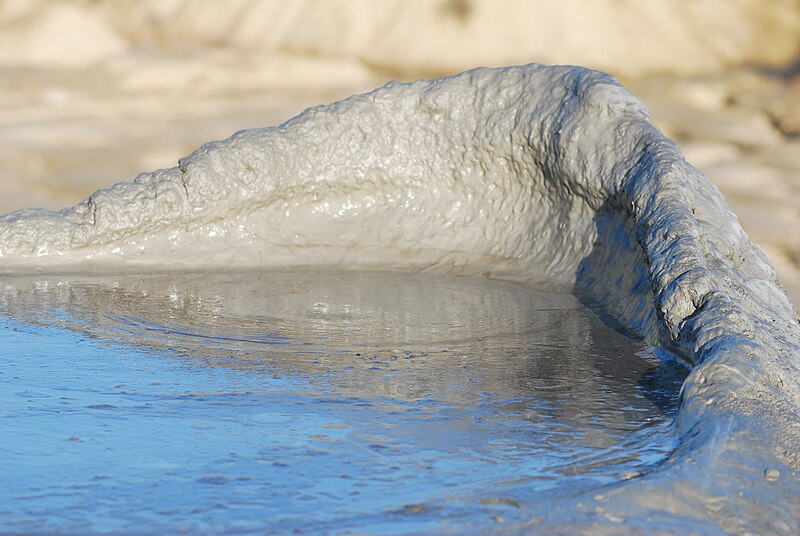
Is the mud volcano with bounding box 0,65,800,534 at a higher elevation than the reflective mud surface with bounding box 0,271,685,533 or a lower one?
higher

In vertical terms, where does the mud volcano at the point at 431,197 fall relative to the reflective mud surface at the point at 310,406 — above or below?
above

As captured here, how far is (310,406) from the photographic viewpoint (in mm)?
2924

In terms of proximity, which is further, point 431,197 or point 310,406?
point 431,197

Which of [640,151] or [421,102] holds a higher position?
[421,102]

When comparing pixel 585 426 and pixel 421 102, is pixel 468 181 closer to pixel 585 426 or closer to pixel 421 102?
pixel 421 102

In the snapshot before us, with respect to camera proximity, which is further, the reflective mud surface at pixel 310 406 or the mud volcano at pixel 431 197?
the mud volcano at pixel 431 197

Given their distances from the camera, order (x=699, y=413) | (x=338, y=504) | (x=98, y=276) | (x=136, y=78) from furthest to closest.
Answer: (x=136, y=78) → (x=98, y=276) → (x=699, y=413) → (x=338, y=504)

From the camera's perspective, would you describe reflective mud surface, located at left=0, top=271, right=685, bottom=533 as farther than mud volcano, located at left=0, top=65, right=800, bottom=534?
No

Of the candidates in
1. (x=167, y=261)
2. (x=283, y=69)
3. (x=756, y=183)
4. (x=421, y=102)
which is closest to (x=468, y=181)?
(x=421, y=102)

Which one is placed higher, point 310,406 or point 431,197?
point 431,197

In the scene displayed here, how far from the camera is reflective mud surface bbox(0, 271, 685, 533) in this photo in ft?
7.49

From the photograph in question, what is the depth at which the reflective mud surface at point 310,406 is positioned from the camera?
2.28m

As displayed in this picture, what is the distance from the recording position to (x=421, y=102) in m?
4.95

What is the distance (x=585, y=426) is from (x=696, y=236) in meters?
1.08
